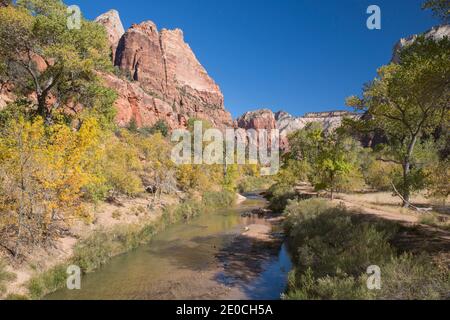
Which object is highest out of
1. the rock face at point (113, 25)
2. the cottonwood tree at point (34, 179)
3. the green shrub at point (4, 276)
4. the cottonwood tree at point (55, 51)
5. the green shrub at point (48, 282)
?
the rock face at point (113, 25)

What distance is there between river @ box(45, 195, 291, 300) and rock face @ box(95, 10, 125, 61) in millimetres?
142814

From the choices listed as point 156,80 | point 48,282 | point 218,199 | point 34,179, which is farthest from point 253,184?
point 156,80

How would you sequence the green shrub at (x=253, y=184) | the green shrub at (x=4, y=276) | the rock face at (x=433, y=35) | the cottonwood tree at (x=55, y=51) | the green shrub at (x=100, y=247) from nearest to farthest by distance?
the green shrub at (x=4, y=276) < the green shrub at (x=100, y=247) < the rock face at (x=433, y=35) < the cottonwood tree at (x=55, y=51) < the green shrub at (x=253, y=184)

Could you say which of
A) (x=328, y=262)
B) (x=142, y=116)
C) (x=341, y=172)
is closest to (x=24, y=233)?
(x=328, y=262)

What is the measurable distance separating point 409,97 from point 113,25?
169 meters

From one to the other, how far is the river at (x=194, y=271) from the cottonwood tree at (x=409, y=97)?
10.2 m

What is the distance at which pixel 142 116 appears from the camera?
103 metres

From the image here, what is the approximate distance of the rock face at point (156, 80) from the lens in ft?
339

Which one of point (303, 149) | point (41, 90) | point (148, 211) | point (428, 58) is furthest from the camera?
point (303, 149)

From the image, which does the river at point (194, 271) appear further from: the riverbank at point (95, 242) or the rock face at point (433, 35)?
the rock face at point (433, 35)

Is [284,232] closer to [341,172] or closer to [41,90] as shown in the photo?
[341,172]

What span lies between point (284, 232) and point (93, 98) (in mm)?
→ 19572

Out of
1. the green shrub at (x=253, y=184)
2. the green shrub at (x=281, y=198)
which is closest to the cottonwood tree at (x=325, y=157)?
the green shrub at (x=281, y=198)

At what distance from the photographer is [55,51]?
20875mm
